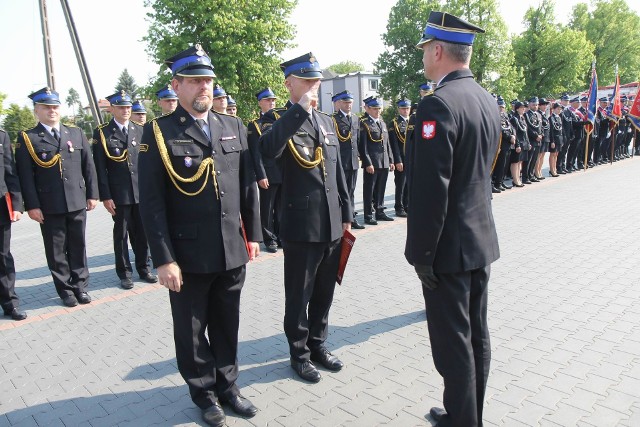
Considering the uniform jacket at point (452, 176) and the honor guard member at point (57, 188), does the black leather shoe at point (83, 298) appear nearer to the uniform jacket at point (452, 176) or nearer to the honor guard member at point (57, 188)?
the honor guard member at point (57, 188)

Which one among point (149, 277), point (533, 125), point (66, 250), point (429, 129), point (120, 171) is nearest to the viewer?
point (429, 129)

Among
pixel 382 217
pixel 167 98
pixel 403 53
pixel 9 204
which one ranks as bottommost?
pixel 382 217

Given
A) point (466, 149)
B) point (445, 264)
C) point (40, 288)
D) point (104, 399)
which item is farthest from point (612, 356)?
point (40, 288)

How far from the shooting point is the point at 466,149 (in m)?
2.42

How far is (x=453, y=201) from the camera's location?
249 cm

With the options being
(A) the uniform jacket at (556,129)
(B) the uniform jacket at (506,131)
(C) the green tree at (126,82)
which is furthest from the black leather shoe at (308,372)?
(C) the green tree at (126,82)

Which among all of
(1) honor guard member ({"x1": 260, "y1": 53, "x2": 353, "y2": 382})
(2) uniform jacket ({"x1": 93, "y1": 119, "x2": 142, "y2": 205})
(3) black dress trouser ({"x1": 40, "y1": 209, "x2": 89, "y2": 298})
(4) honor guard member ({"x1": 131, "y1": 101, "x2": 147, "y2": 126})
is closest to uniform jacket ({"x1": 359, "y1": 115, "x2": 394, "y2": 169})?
(4) honor guard member ({"x1": 131, "y1": 101, "x2": 147, "y2": 126})

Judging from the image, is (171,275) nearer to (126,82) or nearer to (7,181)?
(7,181)

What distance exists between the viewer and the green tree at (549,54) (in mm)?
38906

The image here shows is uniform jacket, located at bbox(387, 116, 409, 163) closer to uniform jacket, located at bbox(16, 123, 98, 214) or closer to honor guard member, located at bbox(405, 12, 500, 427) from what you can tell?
uniform jacket, located at bbox(16, 123, 98, 214)

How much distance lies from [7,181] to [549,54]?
4325cm

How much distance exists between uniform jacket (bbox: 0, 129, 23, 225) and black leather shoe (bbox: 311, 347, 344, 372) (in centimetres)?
349

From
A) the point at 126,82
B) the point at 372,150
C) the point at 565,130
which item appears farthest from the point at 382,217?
the point at 126,82

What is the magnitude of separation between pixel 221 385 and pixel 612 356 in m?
2.84
